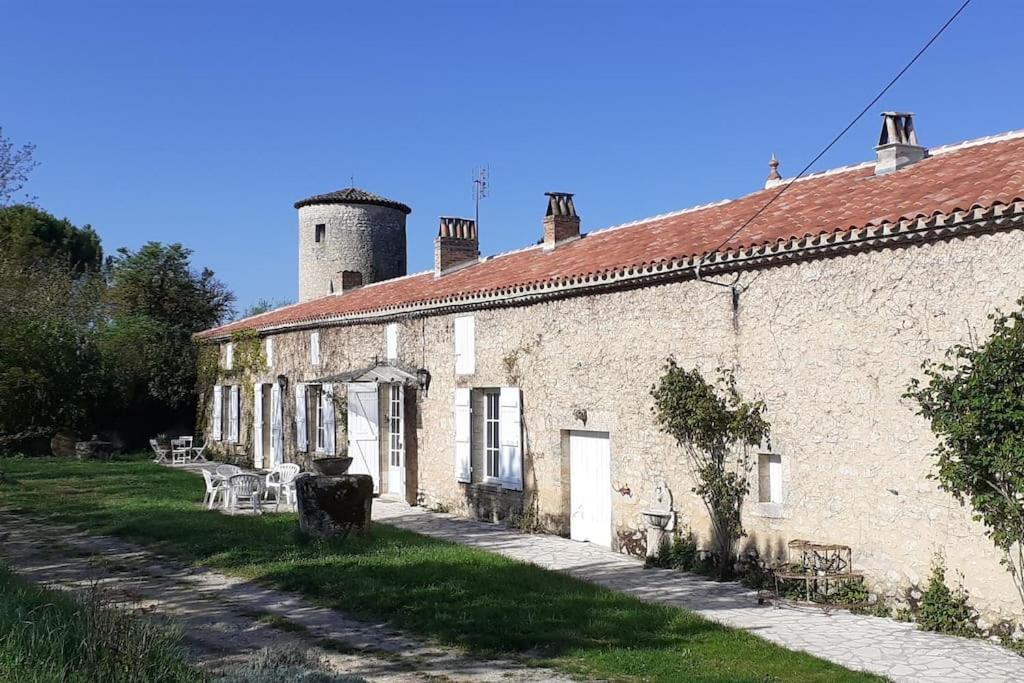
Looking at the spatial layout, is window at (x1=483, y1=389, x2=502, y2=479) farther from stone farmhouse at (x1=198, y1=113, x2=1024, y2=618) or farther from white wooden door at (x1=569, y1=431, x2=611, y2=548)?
white wooden door at (x1=569, y1=431, x2=611, y2=548)

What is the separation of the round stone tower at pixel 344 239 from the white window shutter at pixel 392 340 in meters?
12.3

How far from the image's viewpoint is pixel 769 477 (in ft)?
30.2

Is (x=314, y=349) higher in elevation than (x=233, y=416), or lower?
higher

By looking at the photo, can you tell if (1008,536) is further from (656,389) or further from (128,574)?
(128,574)

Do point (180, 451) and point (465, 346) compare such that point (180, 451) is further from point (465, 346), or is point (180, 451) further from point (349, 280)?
point (465, 346)

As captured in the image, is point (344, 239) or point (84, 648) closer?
point (84, 648)

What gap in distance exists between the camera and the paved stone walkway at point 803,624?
6.25m

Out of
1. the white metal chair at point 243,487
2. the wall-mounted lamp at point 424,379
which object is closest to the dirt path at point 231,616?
the white metal chair at point 243,487

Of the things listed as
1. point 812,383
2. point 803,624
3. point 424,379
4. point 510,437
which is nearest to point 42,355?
A: point 424,379

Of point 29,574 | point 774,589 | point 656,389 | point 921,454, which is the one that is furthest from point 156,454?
point 921,454

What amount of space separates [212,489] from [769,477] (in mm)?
8936

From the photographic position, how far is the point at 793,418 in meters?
8.78

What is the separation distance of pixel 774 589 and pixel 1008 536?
2460 mm

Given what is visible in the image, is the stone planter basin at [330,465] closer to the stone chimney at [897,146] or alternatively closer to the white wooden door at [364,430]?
the white wooden door at [364,430]
